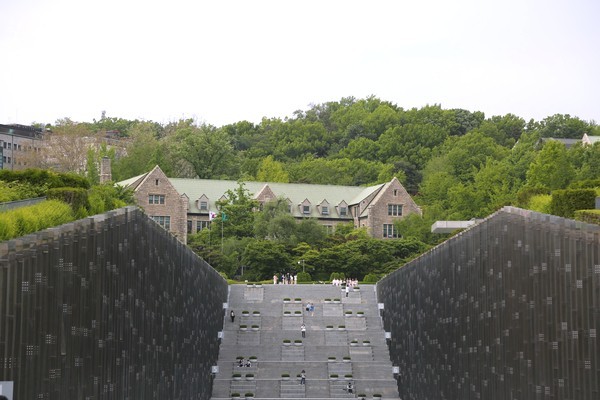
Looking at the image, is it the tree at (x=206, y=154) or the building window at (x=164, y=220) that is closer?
the building window at (x=164, y=220)

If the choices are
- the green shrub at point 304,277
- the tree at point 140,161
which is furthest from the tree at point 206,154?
the green shrub at point 304,277

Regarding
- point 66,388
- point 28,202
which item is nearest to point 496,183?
point 28,202

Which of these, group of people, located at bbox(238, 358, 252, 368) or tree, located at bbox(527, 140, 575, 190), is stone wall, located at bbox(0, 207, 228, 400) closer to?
group of people, located at bbox(238, 358, 252, 368)

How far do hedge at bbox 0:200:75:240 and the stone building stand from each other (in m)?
65.4

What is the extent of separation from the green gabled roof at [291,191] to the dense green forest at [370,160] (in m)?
7.79

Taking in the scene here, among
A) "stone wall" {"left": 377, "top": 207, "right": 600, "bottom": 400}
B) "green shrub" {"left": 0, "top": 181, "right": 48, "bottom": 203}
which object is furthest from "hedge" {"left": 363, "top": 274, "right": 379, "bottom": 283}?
"green shrub" {"left": 0, "top": 181, "right": 48, "bottom": 203}

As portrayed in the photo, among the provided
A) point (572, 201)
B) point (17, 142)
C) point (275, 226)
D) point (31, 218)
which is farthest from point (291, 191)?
point (31, 218)

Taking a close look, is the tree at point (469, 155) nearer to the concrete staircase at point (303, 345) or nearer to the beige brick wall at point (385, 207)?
the beige brick wall at point (385, 207)

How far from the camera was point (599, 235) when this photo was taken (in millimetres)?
23812

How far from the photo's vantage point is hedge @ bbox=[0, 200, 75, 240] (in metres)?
28.3

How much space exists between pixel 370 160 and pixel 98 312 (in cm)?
11881

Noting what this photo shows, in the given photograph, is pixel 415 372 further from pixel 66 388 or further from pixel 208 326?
pixel 66 388

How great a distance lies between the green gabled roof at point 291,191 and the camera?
111 m

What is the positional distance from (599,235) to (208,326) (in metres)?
35.0
